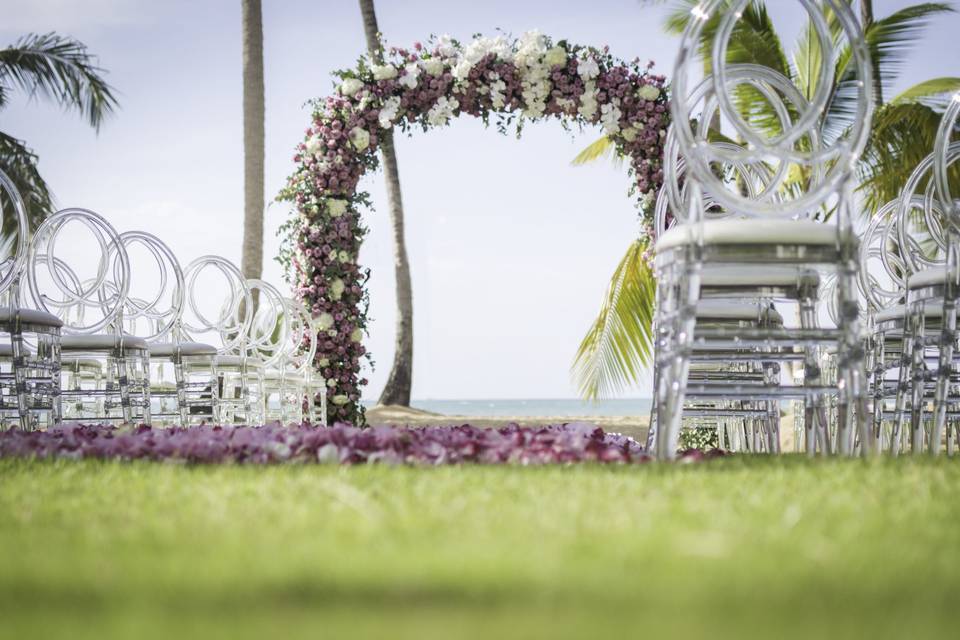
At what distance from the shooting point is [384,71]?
7020 millimetres

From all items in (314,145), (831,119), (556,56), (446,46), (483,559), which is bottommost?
(483,559)

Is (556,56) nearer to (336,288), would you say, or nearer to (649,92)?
(649,92)

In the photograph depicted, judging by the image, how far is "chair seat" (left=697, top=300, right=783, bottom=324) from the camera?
13.6 ft

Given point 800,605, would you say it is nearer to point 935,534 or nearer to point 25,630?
point 935,534

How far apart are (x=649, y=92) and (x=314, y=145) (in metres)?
2.51

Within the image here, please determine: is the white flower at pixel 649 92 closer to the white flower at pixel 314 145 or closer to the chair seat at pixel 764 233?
the white flower at pixel 314 145

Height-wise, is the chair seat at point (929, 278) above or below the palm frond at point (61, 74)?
below

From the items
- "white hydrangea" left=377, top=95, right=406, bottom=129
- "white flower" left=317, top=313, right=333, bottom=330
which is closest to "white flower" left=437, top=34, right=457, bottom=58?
"white hydrangea" left=377, top=95, right=406, bottom=129

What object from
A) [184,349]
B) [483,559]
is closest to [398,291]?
[184,349]

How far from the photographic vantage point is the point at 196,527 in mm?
1592

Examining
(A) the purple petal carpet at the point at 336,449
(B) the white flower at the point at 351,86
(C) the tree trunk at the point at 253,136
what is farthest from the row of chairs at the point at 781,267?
(C) the tree trunk at the point at 253,136

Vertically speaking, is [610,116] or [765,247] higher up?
[610,116]

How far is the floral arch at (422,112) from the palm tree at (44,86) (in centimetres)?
635

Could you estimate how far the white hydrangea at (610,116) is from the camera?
704 centimetres
